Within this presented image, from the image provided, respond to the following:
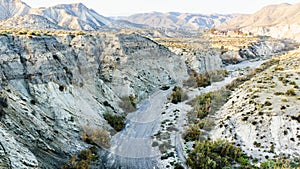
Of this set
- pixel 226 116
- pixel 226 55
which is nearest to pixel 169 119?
pixel 226 116

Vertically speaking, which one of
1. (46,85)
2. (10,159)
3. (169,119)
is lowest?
(169,119)

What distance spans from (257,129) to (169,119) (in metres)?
10.1

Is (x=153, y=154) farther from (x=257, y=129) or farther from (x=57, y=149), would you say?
(x=257, y=129)

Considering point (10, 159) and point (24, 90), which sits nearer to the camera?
point (10, 159)

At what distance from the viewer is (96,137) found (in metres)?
23.7

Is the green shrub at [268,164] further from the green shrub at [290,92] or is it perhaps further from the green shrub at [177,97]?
the green shrub at [177,97]

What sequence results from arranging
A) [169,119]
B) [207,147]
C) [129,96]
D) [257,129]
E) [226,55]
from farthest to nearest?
1. [226,55]
2. [129,96]
3. [169,119]
4. [257,129]
5. [207,147]

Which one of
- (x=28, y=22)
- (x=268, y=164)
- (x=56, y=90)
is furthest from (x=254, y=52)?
(x=56, y=90)

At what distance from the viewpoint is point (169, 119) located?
30.8 meters

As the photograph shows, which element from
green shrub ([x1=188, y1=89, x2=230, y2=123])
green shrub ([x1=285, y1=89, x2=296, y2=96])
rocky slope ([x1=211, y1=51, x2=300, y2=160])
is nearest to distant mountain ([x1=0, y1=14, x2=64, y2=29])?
green shrub ([x1=188, y1=89, x2=230, y2=123])

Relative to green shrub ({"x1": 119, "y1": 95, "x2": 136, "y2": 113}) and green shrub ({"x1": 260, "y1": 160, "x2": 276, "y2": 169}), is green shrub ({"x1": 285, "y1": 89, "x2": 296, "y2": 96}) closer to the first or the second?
green shrub ({"x1": 260, "y1": 160, "x2": 276, "y2": 169})

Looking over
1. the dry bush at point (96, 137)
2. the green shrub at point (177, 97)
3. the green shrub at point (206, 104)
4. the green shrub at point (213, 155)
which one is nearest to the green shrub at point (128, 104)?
the green shrub at point (177, 97)

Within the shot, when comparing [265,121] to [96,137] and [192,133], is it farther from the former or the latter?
[96,137]

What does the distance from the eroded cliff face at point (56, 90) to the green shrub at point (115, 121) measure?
70 centimetres
